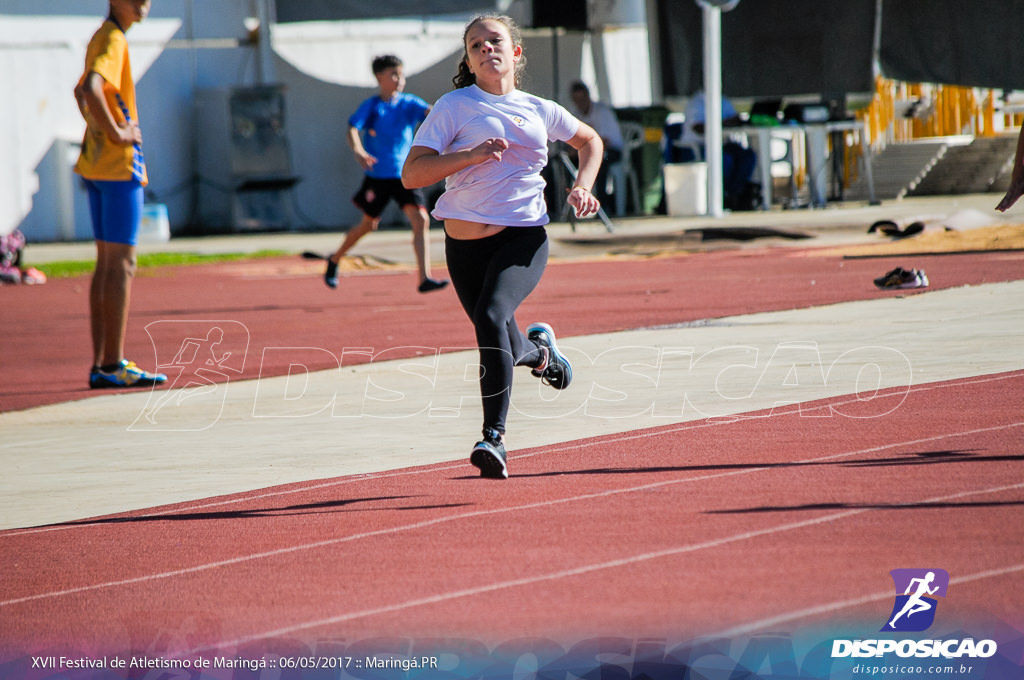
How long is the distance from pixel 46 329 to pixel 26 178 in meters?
14.5

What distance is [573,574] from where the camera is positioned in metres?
4.34

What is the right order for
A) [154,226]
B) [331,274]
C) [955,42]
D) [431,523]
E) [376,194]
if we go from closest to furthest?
1. [431,523]
2. [376,194]
3. [331,274]
4. [955,42]
5. [154,226]

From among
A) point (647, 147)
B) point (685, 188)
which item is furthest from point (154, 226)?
point (685, 188)

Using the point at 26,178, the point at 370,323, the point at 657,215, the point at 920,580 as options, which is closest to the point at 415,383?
the point at 370,323

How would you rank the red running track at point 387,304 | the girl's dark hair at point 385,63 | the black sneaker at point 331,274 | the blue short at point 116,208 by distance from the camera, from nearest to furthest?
1. the blue short at point 116,208
2. the red running track at point 387,304
3. the girl's dark hair at point 385,63
4. the black sneaker at point 331,274

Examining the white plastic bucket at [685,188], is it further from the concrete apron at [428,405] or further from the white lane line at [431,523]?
the white lane line at [431,523]

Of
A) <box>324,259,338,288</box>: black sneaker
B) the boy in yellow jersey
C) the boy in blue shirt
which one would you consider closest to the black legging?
the boy in yellow jersey

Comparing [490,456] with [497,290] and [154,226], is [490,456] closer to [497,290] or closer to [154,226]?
[497,290]

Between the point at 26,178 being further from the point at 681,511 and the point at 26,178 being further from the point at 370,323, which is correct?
the point at 681,511

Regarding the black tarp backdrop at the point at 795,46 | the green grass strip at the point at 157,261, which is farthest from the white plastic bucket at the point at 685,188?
the green grass strip at the point at 157,261

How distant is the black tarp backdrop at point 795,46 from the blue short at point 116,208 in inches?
672

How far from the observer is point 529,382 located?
28.2 feet

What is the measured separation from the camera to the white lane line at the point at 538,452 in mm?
5633

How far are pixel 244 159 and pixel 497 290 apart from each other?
21.8 m
